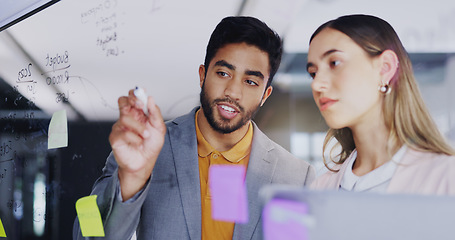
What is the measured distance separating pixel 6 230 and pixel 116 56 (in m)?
1.18

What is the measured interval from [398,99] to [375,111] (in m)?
0.05

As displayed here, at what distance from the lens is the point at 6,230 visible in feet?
7.24

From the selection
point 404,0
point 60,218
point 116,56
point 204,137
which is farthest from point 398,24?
point 60,218

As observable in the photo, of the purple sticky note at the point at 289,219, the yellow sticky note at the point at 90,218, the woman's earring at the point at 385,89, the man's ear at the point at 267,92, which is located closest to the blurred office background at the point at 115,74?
the man's ear at the point at 267,92

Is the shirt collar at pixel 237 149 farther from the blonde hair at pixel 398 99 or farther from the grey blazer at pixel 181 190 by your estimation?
the blonde hair at pixel 398 99

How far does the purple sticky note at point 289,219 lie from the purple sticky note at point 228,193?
72cm

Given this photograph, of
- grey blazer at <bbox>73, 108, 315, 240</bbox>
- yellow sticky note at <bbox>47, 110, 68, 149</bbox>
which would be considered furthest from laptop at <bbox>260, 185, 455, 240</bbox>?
yellow sticky note at <bbox>47, 110, 68, 149</bbox>

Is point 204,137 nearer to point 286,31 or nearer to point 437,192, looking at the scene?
point 286,31

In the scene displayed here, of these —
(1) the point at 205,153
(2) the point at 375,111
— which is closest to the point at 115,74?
(1) the point at 205,153

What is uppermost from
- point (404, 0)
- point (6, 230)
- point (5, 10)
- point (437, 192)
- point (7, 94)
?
point (404, 0)

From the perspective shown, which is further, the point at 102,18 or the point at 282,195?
the point at 102,18

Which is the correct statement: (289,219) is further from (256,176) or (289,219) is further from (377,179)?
(256,176)

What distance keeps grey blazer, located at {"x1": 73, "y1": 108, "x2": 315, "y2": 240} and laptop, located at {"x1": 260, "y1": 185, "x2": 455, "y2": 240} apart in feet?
2.03

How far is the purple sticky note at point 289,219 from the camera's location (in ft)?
1.73
